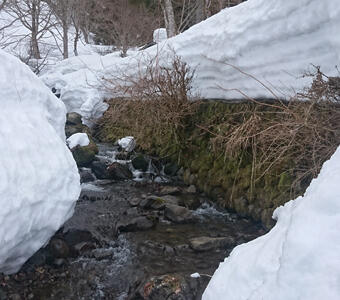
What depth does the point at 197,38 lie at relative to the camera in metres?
6.78

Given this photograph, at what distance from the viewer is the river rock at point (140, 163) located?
7.15 meters

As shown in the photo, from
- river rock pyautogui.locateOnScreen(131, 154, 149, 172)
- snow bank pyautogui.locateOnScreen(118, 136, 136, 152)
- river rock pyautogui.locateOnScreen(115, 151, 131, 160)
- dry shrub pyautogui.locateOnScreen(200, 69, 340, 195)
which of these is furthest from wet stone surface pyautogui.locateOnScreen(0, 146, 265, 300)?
snow bank pyautogui.locateOnScreen(118, 136, 136, 152)

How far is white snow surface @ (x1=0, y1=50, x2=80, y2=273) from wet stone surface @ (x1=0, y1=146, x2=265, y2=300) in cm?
34

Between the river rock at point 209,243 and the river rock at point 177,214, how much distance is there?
23.5 inches

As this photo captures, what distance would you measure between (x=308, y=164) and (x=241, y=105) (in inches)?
70.8

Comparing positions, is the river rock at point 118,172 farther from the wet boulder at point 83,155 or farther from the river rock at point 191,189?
the river rock at point 191,189

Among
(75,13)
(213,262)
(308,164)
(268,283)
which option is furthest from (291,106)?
(75,13)

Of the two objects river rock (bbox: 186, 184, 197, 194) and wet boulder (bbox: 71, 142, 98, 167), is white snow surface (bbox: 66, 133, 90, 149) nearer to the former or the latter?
wet boulder (bbox: 71, 142, 98, 167)

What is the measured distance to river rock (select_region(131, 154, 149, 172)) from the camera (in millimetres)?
7148

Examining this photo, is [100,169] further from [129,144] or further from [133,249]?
[133,249]

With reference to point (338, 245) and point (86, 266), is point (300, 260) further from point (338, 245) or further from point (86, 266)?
point (86, 266)

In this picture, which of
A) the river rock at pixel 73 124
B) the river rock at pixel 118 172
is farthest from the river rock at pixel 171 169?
the river rock at pixel 73 124

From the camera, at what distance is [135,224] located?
4672 mm

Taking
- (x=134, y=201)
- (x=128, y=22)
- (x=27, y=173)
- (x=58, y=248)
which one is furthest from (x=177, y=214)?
(x=128, y=22)
